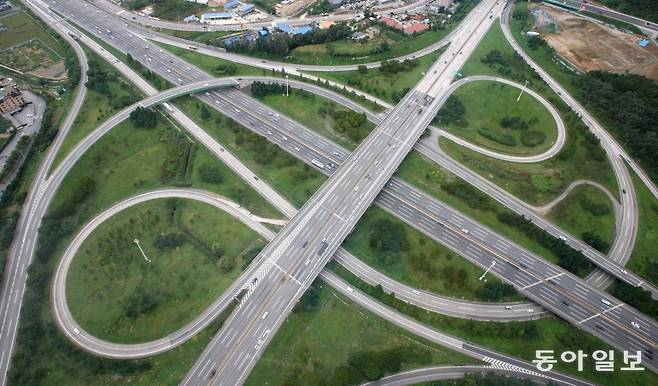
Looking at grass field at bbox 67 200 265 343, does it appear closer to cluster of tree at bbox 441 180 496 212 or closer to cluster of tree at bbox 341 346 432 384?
cluster of tree at bbox 341 346 432 384

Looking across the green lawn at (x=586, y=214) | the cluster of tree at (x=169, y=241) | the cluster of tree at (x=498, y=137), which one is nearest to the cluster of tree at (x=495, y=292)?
the green lawn at (x=586, y=214)

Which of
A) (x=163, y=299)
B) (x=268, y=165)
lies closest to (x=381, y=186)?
(x=268, y=165)

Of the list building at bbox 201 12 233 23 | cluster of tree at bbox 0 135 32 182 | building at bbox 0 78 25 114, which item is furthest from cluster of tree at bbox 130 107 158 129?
building at bbox 201 12 233 23

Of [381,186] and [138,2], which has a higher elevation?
[138,2]

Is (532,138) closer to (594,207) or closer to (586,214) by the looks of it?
(594,207)

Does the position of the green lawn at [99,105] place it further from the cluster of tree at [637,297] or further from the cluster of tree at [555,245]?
the cluster of tree at [637,297]

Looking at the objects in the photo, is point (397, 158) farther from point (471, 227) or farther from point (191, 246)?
point (191, 246)

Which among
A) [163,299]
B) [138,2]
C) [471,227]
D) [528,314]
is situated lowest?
[163,299]
